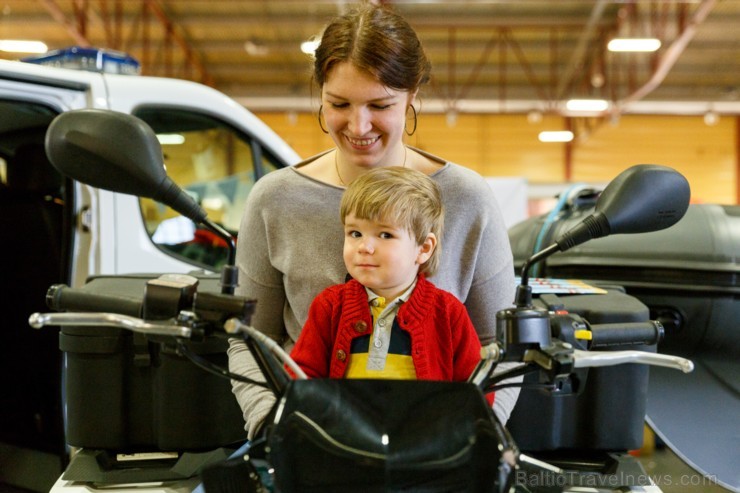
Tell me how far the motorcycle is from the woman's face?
432mm

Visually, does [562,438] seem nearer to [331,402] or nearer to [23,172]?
[331,402]

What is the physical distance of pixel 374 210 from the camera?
1.16 m

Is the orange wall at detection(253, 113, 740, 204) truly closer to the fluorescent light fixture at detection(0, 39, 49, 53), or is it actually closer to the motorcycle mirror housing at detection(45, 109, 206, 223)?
the fluorescent light fixture at detection(0, 39, 49, 53)

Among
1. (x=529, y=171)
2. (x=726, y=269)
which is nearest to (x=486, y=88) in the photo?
(x=529, y=171)

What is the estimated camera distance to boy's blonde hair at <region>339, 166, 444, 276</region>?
3.83ft

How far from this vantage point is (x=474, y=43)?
1291 cm

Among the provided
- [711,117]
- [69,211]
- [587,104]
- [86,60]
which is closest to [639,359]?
[69,211]

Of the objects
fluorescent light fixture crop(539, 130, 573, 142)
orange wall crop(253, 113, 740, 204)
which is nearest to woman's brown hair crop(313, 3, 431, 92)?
orange wall crop(253, 113, 740, 204)

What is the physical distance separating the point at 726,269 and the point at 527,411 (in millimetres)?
951

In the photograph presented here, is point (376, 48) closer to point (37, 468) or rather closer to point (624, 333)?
point (624, 333)

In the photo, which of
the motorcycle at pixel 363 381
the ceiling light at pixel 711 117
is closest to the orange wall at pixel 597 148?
the ceiling light at pixel 711 117

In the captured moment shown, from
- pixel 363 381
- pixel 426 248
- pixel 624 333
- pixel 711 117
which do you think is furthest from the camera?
pixel 711 117

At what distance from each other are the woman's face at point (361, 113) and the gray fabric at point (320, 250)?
12cm

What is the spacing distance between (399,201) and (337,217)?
38cm
